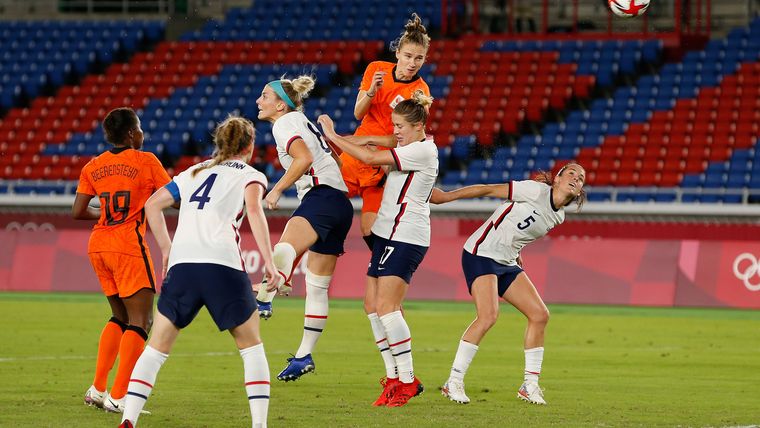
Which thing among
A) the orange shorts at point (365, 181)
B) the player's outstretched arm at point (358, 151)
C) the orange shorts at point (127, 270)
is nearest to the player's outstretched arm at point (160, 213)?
the orange shorts at point (127, 270)

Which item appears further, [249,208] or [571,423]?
[571,423]

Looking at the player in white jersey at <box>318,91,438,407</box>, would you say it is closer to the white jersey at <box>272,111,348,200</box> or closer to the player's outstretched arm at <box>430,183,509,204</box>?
the player's outstretched arm at <box>430,183,509,204</box>

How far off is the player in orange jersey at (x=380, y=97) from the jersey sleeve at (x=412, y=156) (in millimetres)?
809

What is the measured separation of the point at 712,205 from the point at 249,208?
59.5 feet

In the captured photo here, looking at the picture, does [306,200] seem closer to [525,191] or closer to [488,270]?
[488,270]

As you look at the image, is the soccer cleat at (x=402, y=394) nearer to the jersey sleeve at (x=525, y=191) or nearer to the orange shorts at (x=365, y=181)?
the orange shorts at (x=365, y=181)

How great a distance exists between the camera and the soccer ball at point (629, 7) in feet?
50.1

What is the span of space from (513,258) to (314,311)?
5.54ft

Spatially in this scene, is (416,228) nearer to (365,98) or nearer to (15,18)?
(365,98)

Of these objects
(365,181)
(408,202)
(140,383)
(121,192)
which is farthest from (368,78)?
(140,383)

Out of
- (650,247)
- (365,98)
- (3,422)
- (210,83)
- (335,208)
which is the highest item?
(365,98)

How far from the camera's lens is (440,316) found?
62.2 feet

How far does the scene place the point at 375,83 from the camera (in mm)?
10406

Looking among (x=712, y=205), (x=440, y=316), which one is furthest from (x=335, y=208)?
(x=712, y=205)
